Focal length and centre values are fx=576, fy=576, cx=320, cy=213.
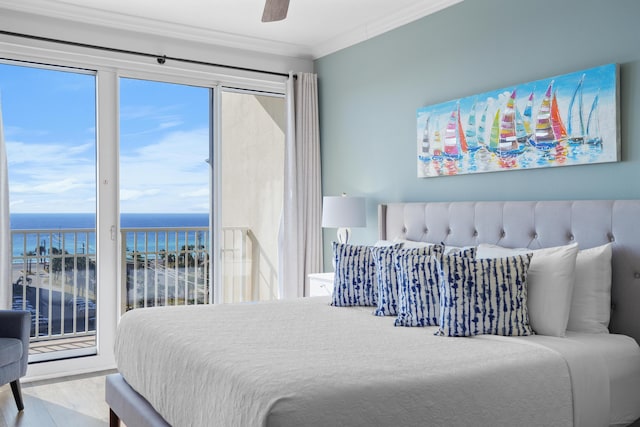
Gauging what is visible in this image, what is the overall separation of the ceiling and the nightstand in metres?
1.92

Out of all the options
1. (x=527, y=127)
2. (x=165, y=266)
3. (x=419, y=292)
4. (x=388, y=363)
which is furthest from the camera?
(x=165, y=266)

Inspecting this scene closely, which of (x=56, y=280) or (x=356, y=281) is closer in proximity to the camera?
(x=356, y=281)

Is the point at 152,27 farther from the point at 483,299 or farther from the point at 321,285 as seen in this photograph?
the point at 483,299

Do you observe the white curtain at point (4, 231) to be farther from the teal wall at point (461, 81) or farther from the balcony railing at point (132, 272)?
the teal wall at point (461, 81)

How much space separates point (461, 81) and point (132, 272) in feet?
9.49

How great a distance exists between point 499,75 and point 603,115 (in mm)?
758

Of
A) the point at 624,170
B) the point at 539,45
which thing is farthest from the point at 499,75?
the point at 624,170

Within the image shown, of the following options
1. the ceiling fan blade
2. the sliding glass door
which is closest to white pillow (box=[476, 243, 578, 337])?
the ceiling fan blade

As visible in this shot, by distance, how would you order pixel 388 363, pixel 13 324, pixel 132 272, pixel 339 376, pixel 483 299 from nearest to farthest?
pixel 339 376
pixel 388 363
pixel 483 299
pixel 13 324
pixel 132 272

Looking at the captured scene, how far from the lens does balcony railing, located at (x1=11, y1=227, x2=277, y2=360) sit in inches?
169

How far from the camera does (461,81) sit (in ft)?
12.1

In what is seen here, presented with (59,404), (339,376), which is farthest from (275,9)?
(59,404)

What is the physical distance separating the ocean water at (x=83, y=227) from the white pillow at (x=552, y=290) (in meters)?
2.95

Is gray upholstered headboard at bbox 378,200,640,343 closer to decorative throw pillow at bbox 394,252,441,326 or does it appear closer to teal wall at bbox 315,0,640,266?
teal wall at bbox 315,0,640,266
